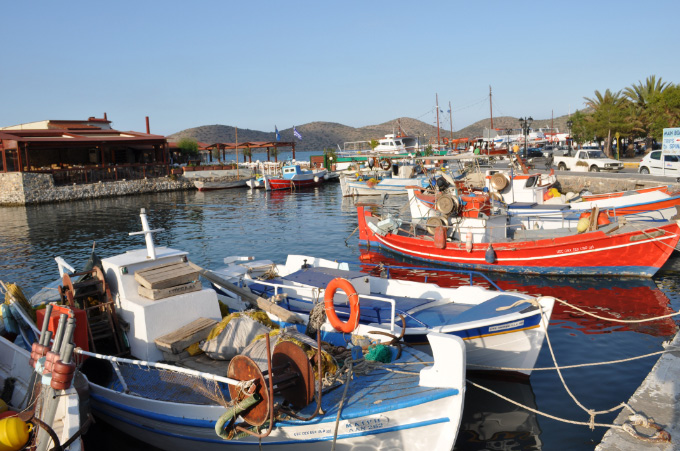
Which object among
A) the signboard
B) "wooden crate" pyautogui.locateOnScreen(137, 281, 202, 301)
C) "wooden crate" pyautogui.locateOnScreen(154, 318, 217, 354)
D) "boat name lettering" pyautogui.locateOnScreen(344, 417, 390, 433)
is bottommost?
"boat name lettering" pyautogui.locateOnScreen(344, 417, 390, 433)

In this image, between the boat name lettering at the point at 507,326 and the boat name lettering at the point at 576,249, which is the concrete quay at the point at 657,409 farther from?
the boat name lettering at the point at 576,249

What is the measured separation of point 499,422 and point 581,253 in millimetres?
10611

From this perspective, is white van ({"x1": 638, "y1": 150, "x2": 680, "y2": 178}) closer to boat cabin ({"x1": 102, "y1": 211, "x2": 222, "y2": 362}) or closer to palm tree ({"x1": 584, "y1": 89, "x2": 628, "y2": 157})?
palm tree ({"x1": 584, "y1": 89, "x2": 628, "y2": 157})

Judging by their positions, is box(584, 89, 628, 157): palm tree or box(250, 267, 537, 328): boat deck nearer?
box(250, 267, 537, 328): boat deck

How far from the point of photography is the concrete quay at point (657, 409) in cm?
626

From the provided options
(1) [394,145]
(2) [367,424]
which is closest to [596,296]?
(2) [367,424]

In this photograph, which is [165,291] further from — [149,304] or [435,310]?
[435,310]

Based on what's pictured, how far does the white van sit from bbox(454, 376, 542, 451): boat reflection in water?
29886 millimetres

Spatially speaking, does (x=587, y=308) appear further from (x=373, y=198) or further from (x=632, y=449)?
(x=373, y=198)

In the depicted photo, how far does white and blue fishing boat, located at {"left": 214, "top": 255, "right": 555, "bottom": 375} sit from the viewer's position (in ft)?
31.4

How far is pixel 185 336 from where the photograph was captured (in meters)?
8.93

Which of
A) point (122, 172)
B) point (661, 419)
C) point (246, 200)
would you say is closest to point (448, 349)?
point (661, 419)

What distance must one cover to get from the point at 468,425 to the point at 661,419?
3288mm

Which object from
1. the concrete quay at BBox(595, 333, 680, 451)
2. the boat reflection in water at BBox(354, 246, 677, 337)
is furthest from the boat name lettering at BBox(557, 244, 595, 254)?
the concrete quay at BBox(595, 333, 680, 451)
